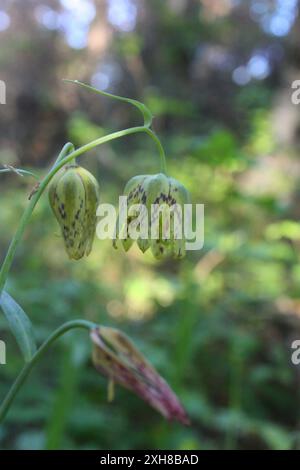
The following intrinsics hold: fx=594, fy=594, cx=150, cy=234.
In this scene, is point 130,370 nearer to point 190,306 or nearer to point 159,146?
point 159,146

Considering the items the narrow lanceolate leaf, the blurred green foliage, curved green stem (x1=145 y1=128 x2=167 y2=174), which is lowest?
the narrow lanceolate leaf

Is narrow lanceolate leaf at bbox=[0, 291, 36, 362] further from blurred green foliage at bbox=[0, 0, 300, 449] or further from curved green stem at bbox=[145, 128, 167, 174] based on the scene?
curved green stem at bbox=[145, 128, 167, 174]

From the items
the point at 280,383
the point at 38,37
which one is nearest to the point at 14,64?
the point at 38,37

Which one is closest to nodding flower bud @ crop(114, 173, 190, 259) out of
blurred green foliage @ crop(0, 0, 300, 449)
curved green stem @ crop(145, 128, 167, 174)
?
curved green stem @ crop(145, 128, 167, 174)

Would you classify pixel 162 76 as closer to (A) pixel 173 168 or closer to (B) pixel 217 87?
(B) pixel 217 87

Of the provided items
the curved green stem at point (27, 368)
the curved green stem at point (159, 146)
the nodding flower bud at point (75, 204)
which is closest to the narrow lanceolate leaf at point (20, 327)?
the curved green stem at point (27, 368)

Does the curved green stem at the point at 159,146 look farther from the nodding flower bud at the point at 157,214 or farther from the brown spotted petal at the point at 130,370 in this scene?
the brown spotted petal at the point at 130,370


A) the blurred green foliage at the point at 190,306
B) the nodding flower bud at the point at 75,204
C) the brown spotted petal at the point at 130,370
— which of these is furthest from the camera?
the blurred green foliage at the point at 190,306

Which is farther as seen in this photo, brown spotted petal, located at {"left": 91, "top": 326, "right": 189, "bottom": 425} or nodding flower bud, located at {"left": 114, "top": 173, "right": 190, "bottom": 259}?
nodding flower bud, located at {"left": 114, "top": 173, "right": 190, "bottom": 259}
